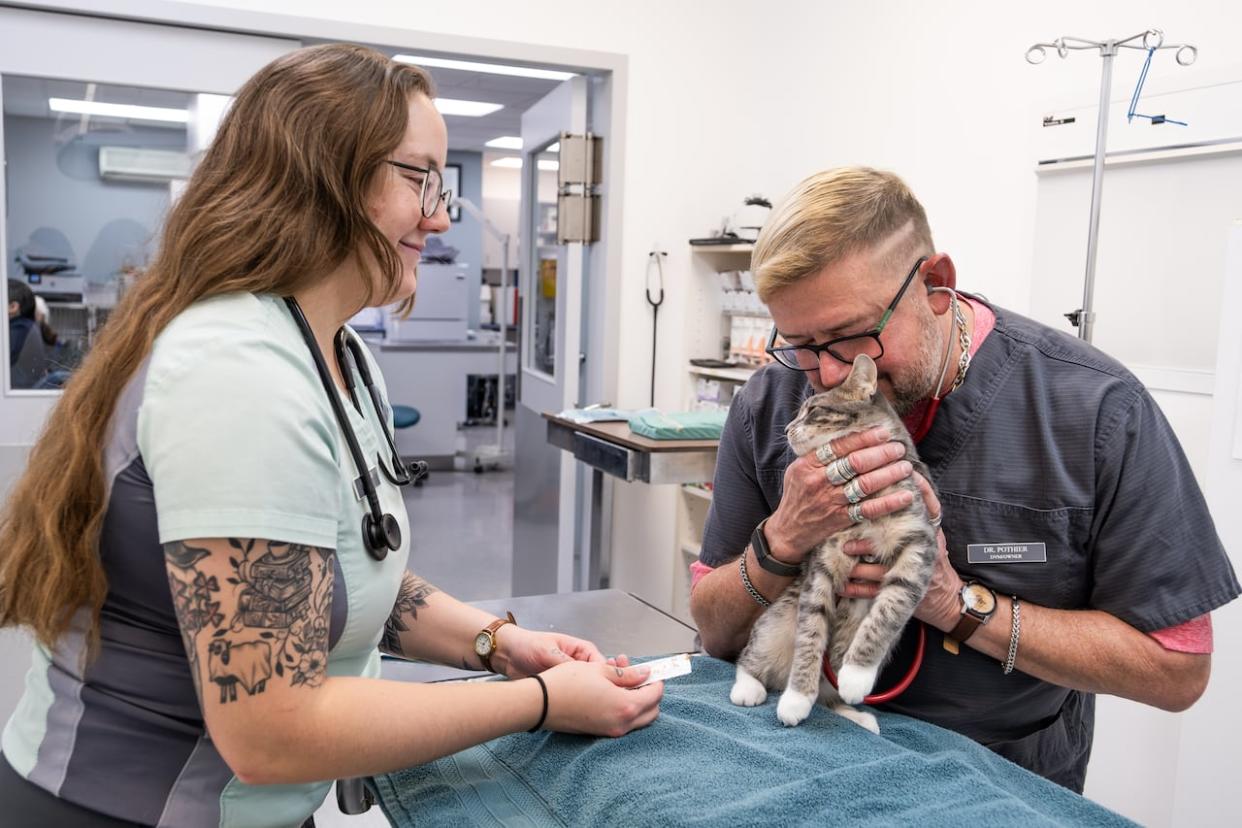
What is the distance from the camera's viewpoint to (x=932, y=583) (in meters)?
1.32

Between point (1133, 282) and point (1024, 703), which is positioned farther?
point (1133, 282)

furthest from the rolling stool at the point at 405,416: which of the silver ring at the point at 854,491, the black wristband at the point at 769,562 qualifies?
the silver ring at the point at 854,491

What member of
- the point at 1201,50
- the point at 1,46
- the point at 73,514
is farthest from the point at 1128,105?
the point at 1,46

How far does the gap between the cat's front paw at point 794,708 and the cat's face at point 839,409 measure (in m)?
0.33

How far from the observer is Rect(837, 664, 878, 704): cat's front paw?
1.25 meters

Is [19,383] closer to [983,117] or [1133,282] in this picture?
[983,117]

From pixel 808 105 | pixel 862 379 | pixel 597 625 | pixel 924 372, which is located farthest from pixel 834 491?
pixel 808 105

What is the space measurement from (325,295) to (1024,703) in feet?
3.67

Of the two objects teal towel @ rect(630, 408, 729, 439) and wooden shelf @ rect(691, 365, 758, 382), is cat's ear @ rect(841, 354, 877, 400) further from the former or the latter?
wooden shelf @ rect(691, 365, 758, 382)

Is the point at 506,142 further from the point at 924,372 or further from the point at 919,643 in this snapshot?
the point at 919,643

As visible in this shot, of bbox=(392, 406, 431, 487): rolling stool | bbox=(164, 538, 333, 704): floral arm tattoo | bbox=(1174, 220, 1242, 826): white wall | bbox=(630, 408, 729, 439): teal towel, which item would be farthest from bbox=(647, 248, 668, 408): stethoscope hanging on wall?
bbox=(392, 406, 431, 487): rolling stool

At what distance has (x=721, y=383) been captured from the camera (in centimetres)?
423

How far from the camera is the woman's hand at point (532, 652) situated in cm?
145

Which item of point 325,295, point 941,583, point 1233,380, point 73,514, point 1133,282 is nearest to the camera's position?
point 73,514
